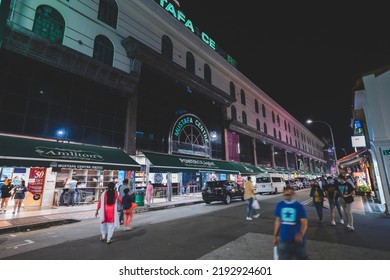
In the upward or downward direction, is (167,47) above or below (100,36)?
above

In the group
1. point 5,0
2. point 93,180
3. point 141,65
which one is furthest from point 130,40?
point 93,180

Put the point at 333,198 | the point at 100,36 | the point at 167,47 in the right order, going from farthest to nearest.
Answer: the point at 167,47 < the point at 100,36 < the point at 333,198

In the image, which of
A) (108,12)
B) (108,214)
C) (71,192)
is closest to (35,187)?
(71,192)

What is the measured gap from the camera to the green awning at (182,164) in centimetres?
1582

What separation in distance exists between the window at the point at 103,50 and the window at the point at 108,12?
1.46m

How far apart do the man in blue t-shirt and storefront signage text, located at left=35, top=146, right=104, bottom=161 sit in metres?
11.2

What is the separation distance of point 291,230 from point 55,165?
11.2m

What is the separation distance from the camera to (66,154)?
1155 centimetres

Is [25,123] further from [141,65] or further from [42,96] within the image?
[141,65]

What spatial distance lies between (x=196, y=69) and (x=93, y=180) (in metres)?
15.8

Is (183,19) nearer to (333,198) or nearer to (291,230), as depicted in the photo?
(333,198)

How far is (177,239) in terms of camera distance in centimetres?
637

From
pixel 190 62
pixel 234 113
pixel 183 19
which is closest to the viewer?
pixel 183 19

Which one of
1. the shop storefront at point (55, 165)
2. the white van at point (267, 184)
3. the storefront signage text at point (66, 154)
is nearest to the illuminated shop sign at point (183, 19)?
the shop storefront at point (55, 165)
